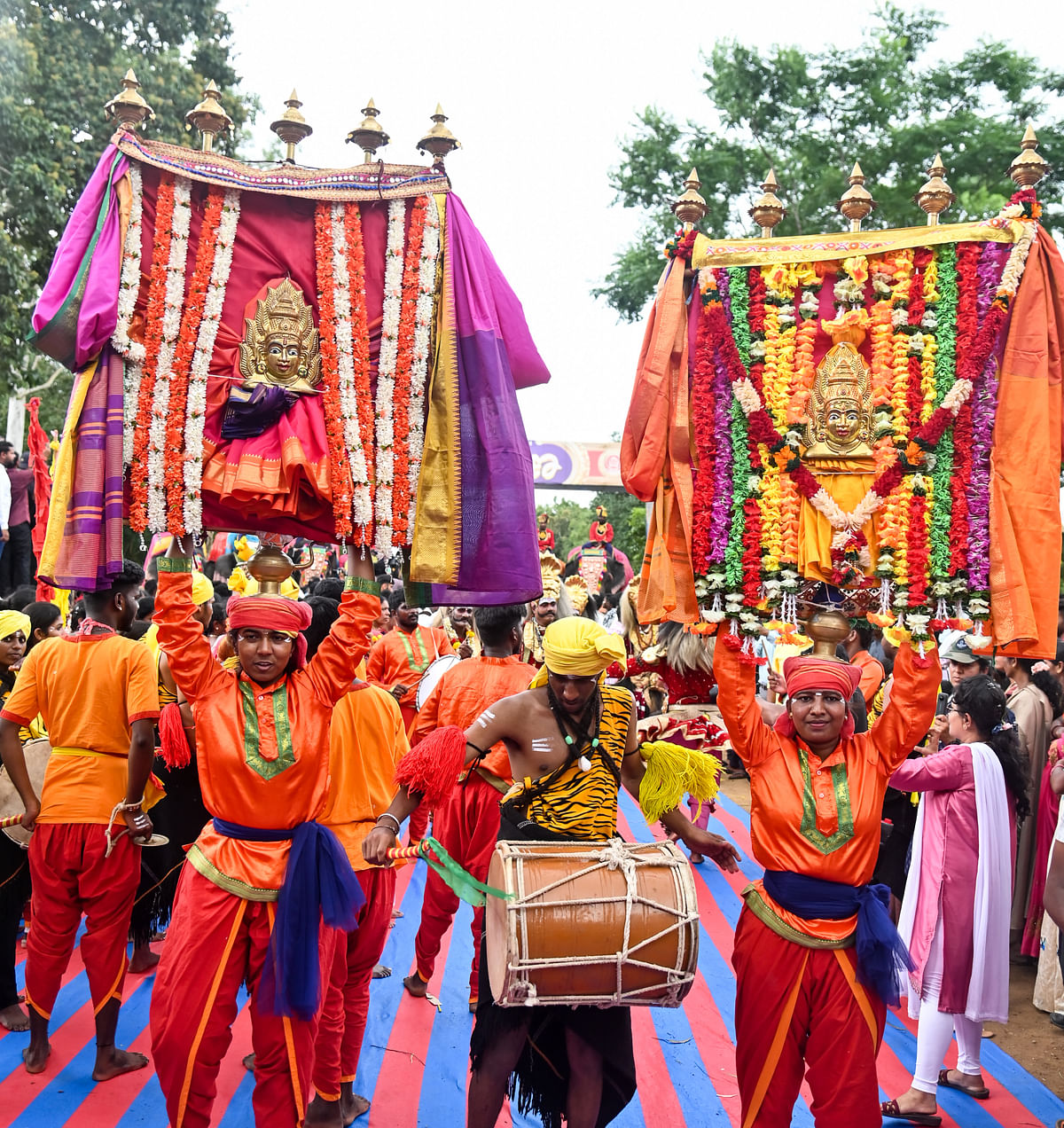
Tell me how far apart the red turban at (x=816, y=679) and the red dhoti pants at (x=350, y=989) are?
1753 millimetres

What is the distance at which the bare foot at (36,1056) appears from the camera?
15.0ft

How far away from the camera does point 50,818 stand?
15.0 ft

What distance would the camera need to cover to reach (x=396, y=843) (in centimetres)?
366

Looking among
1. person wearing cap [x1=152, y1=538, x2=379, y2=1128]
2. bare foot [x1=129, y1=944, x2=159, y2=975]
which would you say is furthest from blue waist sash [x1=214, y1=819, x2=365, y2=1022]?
bare foot [x1=129, y1=944, x2=159, y2=975]

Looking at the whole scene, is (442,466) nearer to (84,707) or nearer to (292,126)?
(292,126)

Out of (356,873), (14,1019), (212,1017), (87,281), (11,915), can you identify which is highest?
(87,281)

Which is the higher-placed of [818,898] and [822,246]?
[822,246]

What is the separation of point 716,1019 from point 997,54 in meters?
19.1

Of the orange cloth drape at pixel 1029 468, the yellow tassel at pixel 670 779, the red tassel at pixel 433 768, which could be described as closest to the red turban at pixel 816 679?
the yellow tassel at pixel 670 779

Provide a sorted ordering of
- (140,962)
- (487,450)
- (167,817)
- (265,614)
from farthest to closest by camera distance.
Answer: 1. (140,962)
2. (167,817)
3. (487,450)
4. (265,614)

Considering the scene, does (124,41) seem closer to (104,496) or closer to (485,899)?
(104,496)

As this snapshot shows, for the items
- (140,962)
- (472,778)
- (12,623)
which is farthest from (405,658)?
(12,623)

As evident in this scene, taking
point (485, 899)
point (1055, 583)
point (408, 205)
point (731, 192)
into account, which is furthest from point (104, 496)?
point (731, 192)

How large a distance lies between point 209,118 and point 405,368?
1146 mm
